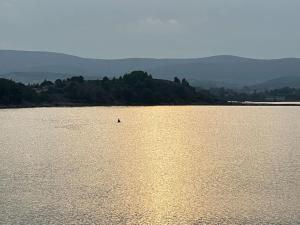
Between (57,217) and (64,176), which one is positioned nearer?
(57,217)

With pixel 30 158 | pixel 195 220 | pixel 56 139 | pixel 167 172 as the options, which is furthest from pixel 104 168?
pixel 56 139

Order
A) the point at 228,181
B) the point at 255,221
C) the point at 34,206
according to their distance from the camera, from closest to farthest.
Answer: the point at 255,221 < the point at 34,206 < the point at 228,181

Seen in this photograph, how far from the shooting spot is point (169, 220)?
51.7 meters

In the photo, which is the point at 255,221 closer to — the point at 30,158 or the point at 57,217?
the point at 57,217

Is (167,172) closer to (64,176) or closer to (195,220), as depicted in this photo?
(64,176)

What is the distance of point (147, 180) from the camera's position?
242 ft

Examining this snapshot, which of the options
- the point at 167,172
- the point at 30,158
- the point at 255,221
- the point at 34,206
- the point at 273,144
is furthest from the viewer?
the point at 273,144

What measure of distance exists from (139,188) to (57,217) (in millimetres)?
17125

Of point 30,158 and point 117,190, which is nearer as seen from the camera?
point 117,190

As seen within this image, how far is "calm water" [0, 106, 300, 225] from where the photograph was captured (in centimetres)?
5331

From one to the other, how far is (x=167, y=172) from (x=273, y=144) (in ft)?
161

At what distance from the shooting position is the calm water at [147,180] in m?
53.3

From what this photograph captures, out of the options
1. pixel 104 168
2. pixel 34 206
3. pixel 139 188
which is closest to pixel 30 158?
pixel 104 168

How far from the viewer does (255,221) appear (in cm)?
5053
